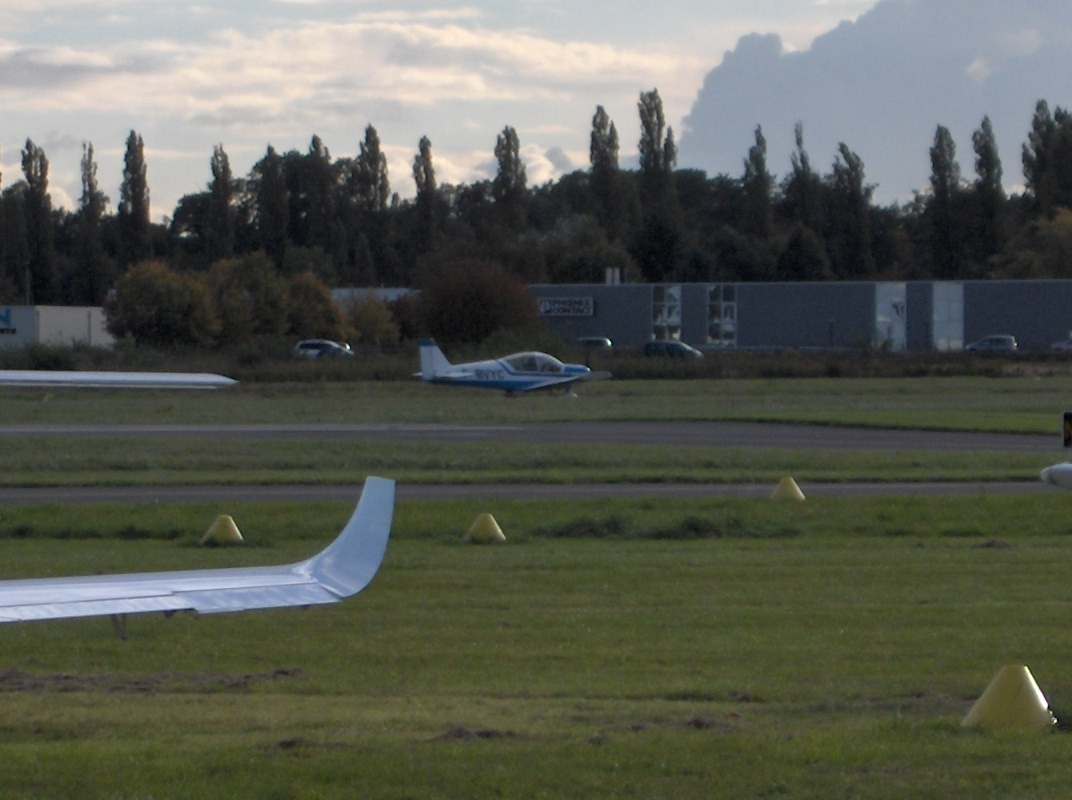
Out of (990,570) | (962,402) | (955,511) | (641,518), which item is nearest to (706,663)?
(990,570)

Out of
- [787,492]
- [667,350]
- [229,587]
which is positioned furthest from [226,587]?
[667,350]

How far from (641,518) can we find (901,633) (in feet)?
24.4

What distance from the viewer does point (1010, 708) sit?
22.7ft

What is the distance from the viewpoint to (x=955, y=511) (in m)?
17.8

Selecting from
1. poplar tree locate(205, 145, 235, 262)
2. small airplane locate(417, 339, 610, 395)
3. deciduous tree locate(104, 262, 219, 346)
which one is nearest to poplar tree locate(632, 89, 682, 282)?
poplar tree locate(205, 145, 235, 262)

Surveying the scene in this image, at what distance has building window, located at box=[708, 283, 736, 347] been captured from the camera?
276 ft

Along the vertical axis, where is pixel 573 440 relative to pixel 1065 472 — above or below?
below

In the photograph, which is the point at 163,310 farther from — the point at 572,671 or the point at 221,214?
the point at 572,671

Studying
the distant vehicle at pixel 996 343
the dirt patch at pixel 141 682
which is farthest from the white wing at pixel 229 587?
the distant vehicle at pixel 996 343

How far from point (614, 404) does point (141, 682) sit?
115ft

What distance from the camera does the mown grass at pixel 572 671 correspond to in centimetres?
627

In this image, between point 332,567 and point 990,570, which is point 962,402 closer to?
point 990,570

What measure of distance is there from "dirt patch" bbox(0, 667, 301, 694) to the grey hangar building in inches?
2650

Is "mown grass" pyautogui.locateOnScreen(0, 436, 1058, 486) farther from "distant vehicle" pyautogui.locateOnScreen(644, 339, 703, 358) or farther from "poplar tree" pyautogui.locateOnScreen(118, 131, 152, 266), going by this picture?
"poplar tree" pyautogui.locateOnScreen(118, 131, 152, 266)
